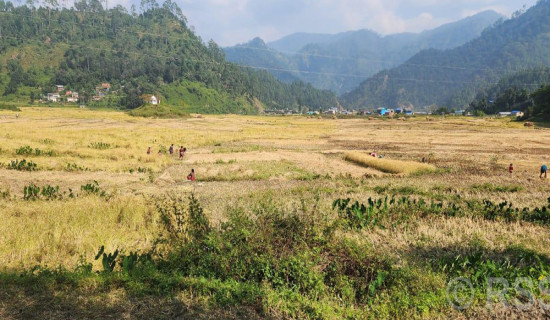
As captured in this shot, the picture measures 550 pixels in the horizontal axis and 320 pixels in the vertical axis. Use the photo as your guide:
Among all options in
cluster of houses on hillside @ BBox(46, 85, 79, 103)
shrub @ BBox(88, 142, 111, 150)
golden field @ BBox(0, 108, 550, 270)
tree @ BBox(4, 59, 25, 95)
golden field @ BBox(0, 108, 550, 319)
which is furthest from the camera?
cluster of houses on hillside @ BBox(46, 85, 79, 103)

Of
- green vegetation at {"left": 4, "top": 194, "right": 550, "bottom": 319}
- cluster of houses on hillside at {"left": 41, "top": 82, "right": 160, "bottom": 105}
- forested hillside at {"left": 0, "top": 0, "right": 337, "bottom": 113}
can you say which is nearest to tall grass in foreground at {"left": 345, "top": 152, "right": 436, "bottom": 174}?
green vegetation at {"left": 4, "top": 194, "right": 550, "bottom": 319}

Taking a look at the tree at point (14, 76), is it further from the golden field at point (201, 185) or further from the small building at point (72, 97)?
the golden field at point (201, 185)

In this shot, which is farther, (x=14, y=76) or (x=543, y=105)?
(x=14, y=76)

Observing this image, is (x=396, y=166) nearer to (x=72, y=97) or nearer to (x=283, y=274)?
(x=283, y=274)

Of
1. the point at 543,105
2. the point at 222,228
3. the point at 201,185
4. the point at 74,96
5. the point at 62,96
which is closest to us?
the point at 222,228

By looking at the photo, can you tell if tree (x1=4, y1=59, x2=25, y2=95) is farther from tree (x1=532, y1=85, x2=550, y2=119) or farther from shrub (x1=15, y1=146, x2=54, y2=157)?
tree (x1=532, y1=85, x2=550, y2=119)

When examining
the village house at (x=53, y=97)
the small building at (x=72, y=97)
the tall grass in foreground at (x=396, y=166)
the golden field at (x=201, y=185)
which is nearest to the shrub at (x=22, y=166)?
the golden field at (x=201, y=185)

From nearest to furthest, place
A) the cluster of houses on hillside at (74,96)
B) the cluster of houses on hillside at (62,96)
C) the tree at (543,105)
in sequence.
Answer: the tree at (543,105) → the cluster of houses on hillside at (74,96) → the cluster of houses on hillside at (62,96)

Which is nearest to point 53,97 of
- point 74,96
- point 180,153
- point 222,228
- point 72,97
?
point 72,97

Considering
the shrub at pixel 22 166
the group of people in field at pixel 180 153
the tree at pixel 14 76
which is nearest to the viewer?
the group of people in field at pixel 180 153

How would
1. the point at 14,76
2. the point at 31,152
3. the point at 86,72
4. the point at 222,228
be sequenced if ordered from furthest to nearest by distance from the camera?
the point at 86,72
the point at 14,76
the point at 31,152
the point at 222,228

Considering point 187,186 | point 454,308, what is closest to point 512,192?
point 454,308

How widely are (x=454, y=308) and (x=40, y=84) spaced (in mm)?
191184

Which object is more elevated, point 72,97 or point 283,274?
point 72,97
